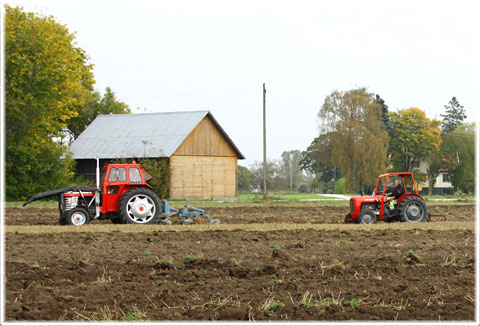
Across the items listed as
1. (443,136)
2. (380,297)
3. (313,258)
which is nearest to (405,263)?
(313,258)

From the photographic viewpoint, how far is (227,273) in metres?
10.2

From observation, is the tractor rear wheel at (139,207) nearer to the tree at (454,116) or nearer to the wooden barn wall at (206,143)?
the wooden barn wall at (206,143)

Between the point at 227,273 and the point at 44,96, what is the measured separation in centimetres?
3646

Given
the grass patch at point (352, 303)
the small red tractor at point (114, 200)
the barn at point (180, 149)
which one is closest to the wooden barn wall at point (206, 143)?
the barn at point (180, 149)

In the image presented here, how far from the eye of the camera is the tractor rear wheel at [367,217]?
1911 cm

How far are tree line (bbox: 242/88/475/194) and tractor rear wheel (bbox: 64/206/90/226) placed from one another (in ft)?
141

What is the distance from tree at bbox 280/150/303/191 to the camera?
344 ft

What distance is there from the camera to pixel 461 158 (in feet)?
272

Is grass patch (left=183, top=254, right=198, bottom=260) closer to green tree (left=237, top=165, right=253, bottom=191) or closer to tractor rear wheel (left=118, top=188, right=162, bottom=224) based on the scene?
tractor rear wheel (left=118, top=188, right=162, bottom=224)

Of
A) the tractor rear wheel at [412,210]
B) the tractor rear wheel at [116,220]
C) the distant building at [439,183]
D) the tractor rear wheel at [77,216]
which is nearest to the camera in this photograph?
the tractor rear wheel at [77,216]

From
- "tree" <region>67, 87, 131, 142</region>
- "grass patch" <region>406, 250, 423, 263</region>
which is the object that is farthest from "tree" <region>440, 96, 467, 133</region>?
"grass patch" <region>406, 250, 423, 263</region>

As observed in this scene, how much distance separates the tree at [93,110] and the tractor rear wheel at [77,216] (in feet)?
135

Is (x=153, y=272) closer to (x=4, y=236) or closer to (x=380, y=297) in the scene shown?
(x=380, y=297)

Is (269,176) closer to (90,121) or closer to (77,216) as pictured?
(90,121)
